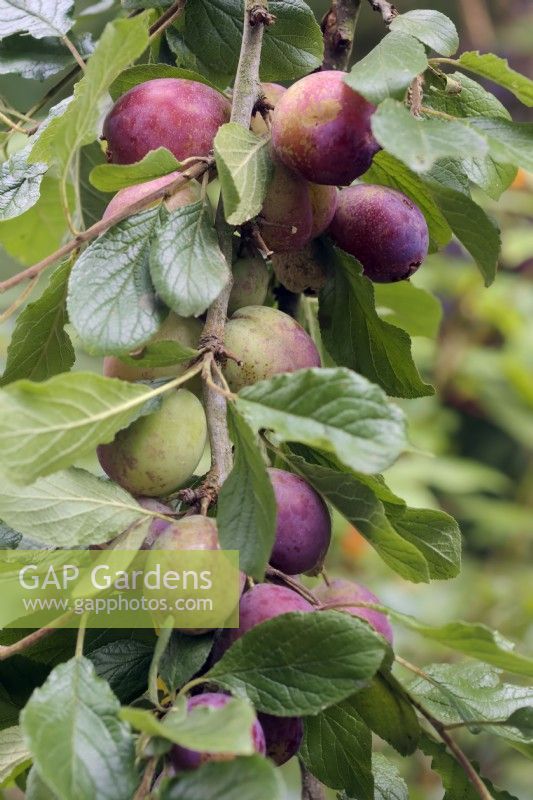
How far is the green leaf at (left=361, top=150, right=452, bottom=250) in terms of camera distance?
1.83ft

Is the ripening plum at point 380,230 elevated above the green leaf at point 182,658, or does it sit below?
above

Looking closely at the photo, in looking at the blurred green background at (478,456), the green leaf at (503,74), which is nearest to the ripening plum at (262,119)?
the green leaf at (503,74)

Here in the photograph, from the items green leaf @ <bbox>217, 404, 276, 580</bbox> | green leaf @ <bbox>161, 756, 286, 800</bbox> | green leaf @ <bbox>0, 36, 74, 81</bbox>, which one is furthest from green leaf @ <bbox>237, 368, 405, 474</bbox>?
green leaf @ <bbox>0, 36, 74, 81</bbox>

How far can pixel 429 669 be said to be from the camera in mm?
550

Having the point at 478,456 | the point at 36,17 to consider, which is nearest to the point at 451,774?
the point at 36,17

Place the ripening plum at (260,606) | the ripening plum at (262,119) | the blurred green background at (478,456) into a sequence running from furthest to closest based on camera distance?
the blurred green background at (478,456), the ripening plum at (262,119), the ripening plum at (260,606)

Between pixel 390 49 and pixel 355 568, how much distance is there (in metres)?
1.27

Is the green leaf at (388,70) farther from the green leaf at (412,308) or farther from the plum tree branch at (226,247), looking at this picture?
the green leaf at (412,308)

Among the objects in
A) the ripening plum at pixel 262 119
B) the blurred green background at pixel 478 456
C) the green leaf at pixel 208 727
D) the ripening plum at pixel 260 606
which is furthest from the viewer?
the blurred green background at pixel 478 456

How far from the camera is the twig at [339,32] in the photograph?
64 centimetres

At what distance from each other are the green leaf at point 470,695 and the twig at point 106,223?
28 cm

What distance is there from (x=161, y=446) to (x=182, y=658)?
99mm

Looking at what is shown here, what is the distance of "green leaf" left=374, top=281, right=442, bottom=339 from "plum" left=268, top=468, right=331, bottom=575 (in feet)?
0.95

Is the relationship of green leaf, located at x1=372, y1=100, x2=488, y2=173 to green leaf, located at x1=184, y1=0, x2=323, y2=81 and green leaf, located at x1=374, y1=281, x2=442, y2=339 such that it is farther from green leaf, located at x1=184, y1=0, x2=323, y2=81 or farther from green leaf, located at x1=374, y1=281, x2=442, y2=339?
green leaf, located at x1=374, y1=281, x2=442, y2=339
